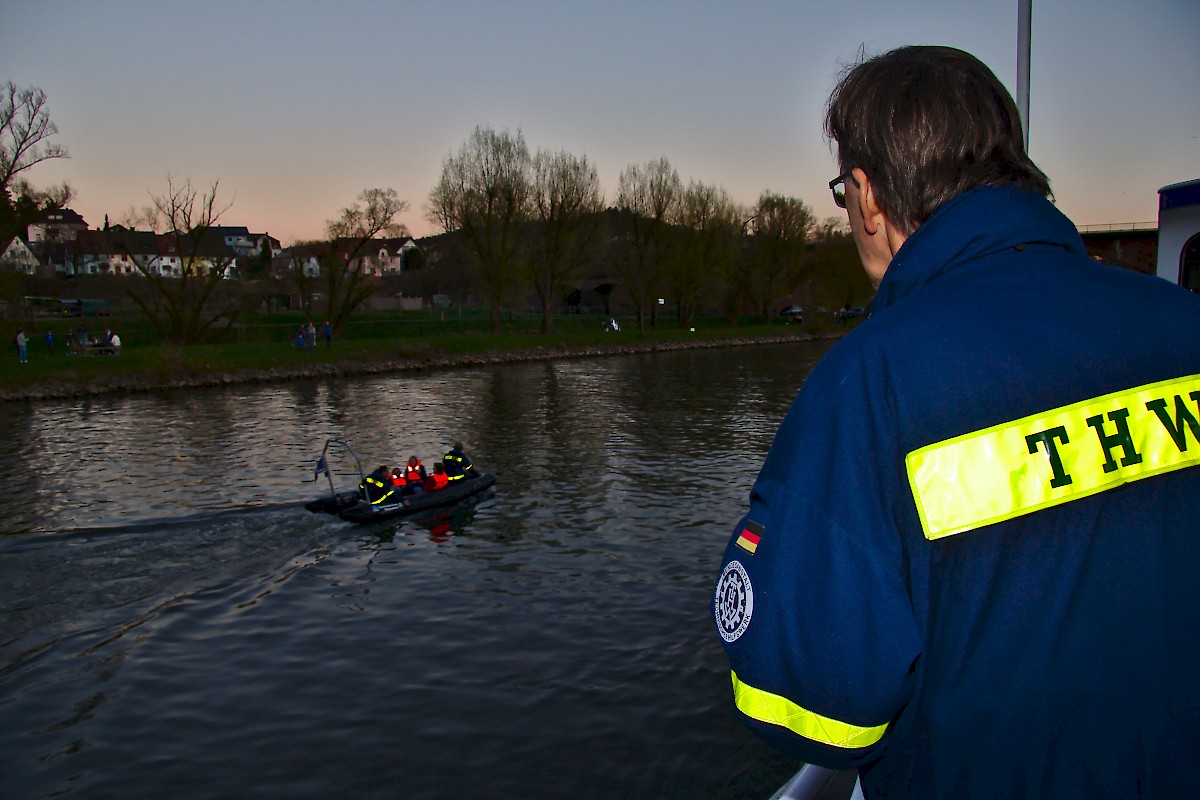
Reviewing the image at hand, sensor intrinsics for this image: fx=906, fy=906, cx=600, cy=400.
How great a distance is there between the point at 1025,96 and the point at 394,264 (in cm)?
12256

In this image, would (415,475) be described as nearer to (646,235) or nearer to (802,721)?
(802,721)

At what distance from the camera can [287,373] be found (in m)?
41.5

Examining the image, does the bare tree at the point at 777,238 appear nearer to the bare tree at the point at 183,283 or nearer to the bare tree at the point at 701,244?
the bare tree at the point at 701,244

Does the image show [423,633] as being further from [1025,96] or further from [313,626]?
[1025,96]

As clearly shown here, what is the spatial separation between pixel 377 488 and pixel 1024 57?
13094 mm

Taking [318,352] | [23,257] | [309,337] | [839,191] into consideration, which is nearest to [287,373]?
[318,352]

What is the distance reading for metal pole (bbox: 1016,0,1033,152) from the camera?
4719mm

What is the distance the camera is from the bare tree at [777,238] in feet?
247

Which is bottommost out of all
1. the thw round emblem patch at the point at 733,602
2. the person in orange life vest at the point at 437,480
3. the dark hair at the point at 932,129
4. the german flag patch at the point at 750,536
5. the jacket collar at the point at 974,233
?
the person in orange life vest at the point at 437,480

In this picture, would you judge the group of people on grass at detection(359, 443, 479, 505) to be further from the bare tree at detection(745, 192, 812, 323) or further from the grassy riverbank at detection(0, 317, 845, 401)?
the bare tree at detection(745, 192, 812, 323)

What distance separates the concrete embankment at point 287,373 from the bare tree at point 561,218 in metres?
6.53

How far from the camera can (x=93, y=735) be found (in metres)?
8.81

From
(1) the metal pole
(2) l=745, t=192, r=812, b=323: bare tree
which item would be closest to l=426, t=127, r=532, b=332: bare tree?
(2) l=745, t=192, r=812, b=323: bare tree

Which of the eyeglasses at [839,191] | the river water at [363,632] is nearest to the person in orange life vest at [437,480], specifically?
the river water at [363,632]
